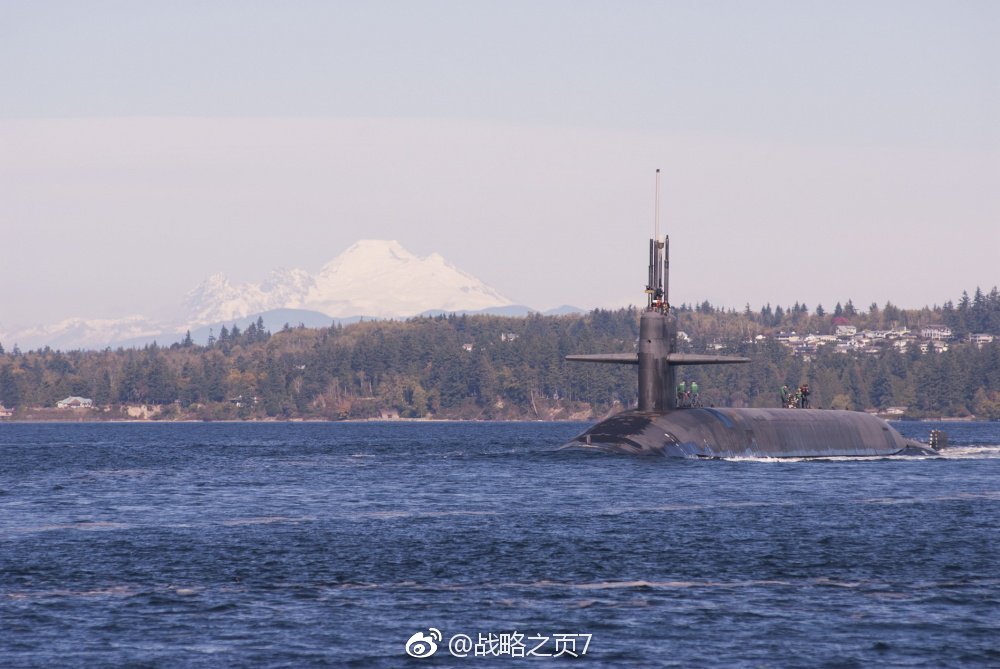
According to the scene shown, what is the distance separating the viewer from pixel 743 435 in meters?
83.4

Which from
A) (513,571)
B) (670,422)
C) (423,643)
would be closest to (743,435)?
(670,422)

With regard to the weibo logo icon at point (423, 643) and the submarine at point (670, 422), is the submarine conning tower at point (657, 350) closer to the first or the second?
the submarine at point (670, 422)

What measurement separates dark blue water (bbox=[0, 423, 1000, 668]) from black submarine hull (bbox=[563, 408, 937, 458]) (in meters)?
6.87

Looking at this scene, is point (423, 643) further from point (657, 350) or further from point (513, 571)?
point (657, 350)

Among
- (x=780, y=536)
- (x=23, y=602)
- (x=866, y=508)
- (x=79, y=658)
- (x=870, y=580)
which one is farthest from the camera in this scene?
(x=866, y=508)

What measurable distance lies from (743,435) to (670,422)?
6.08 metres

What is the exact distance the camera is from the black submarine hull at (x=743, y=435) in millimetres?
78250

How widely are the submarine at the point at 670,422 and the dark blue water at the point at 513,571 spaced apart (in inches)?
280

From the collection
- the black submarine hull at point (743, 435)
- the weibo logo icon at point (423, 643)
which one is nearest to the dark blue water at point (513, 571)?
the weibo logo icon at point (423, 643)

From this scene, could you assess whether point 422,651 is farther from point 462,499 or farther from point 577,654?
point 462,499

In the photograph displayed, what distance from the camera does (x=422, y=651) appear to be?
29.2m

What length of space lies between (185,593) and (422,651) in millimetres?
9164

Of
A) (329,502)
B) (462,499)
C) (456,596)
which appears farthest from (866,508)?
(456,596)

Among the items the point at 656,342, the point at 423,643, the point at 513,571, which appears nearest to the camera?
the point at 423,643
